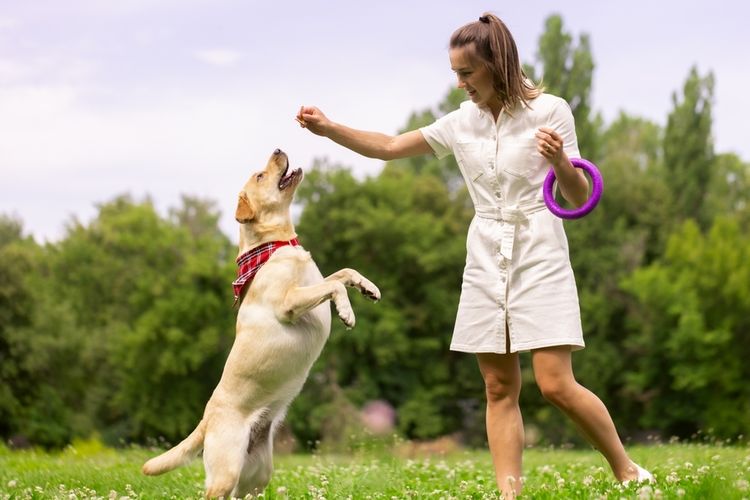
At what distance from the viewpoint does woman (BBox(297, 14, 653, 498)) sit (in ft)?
16.6

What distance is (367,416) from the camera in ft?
118

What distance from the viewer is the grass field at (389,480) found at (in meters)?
4.63

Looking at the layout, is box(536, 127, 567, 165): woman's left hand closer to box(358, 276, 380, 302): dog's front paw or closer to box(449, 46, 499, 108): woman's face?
box(449, 46, 499, 108): woman's face

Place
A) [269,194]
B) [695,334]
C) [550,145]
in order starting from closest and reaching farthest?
[550,145]
[269,194]
[695,334]

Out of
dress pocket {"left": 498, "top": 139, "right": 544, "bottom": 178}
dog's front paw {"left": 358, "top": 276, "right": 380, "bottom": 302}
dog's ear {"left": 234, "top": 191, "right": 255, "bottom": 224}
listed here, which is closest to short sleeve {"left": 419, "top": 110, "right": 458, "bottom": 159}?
dress pocket {"left": 498, "top": 139, "right": 544, "bottom": 178}

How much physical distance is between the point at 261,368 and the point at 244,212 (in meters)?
1.07

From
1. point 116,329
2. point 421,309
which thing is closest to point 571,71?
point 421,309

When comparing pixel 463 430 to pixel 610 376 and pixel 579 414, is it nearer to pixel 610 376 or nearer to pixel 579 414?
pixel 610 376

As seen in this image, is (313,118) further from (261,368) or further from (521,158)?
(261,368)

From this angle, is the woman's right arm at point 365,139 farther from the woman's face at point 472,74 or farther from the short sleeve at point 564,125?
the short sleeve at point 564,125

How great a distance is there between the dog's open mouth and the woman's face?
1416mm

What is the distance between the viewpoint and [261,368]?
214 inches

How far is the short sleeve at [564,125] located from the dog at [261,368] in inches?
52.4

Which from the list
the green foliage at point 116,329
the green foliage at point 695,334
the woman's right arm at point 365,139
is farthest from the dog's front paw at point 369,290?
the green foliage at point 695,334
